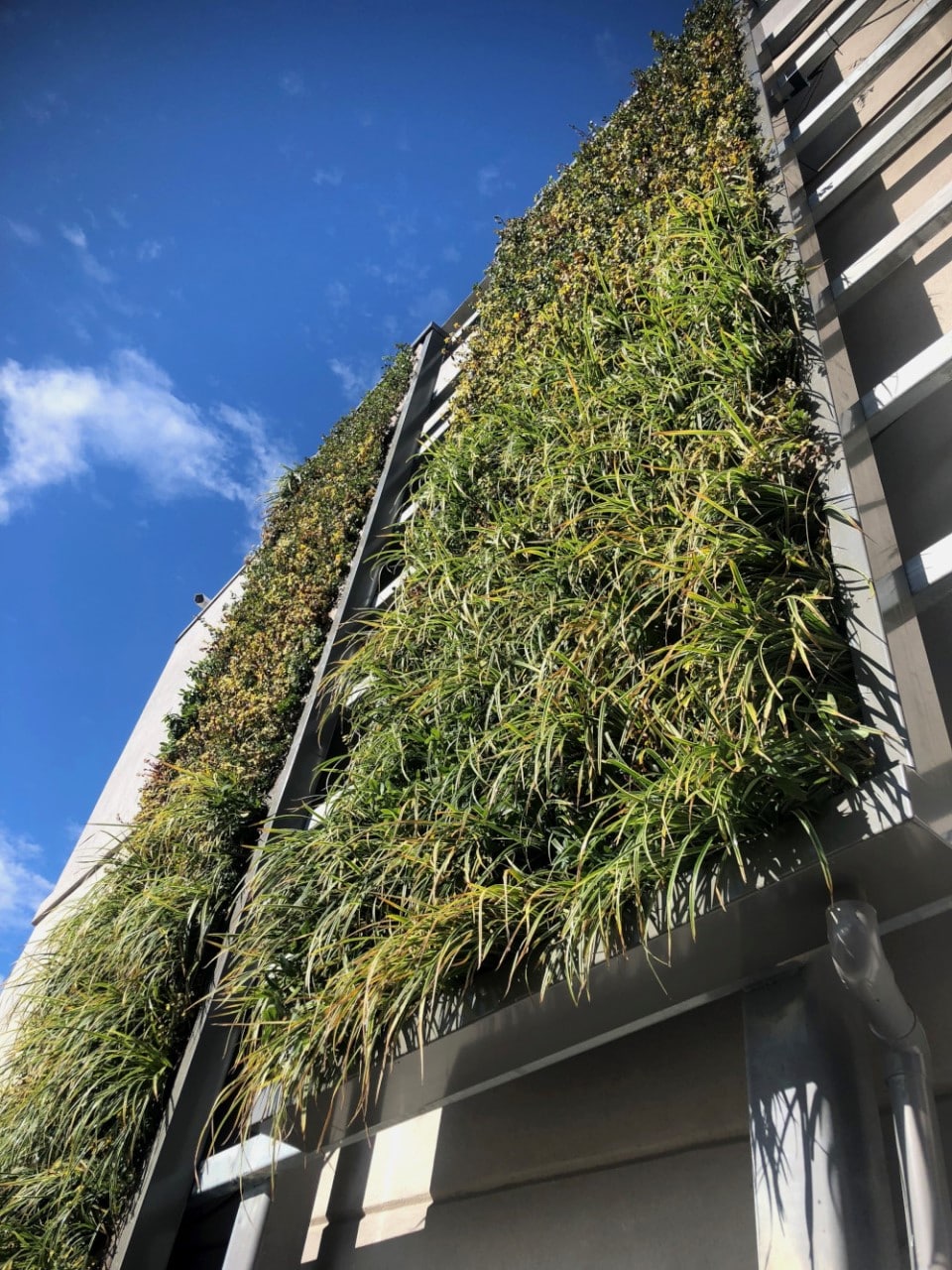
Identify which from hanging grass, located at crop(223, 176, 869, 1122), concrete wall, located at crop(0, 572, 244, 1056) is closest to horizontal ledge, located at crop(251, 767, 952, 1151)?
hanging grass, located at crop(223, 176, 869, 1122)

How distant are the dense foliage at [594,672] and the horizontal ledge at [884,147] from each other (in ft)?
0.75

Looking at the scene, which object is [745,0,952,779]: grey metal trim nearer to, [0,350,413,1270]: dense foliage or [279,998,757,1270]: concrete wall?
[279,998,757,1270]: concrete wall

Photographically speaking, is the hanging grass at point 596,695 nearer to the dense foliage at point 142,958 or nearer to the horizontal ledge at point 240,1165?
the horizontal ledge at point 240,1165

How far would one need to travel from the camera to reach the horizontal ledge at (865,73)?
122 inches

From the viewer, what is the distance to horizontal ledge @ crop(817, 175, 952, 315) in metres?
2.50

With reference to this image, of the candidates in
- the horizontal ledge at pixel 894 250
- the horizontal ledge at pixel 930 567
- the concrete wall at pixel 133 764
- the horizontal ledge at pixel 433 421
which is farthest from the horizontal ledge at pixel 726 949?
the concrete wall at pixel 133 764

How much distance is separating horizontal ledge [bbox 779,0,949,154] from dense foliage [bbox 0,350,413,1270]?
2.80 m

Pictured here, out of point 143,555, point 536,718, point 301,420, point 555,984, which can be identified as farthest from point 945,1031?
point 143,555

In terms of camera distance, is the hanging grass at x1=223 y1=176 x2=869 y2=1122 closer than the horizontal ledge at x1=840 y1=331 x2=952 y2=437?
Yes

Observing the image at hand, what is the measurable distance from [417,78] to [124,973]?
5.84m

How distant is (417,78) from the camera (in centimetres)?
611

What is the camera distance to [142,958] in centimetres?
315

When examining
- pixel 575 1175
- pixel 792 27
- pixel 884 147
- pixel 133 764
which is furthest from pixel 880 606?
pixel 133 764

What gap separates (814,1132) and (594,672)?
1.08 m
